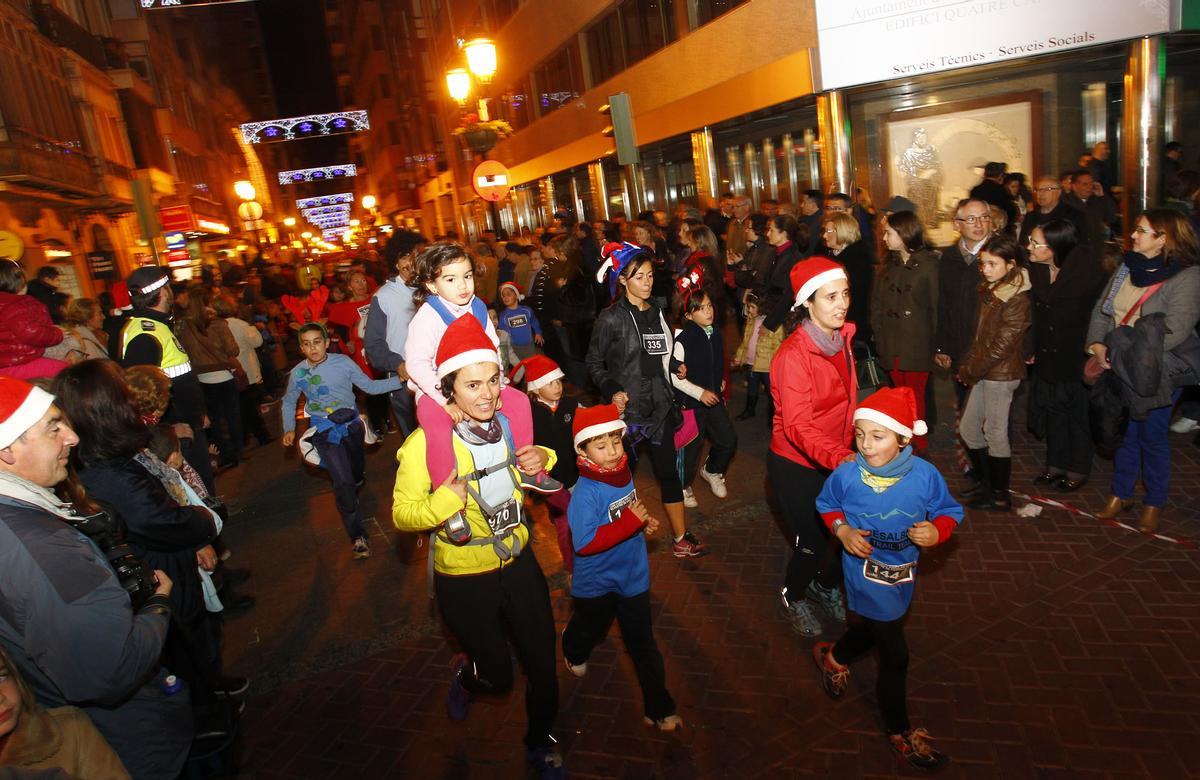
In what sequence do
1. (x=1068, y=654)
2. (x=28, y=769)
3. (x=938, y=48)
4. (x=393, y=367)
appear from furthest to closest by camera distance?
(x=938, y=48), (x=393, y=367), (x=1068, y=654), (x=28, y=769)

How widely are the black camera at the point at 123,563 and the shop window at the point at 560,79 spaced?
21.5 metres

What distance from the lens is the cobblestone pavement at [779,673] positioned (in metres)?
3.41

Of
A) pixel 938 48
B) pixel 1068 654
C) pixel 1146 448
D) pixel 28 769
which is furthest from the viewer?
pixel 938 48

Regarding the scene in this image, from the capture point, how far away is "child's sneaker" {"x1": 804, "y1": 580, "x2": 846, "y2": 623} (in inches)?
175

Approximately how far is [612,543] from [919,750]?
5.28 feet

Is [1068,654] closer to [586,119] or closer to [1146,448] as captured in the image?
[1146,448]

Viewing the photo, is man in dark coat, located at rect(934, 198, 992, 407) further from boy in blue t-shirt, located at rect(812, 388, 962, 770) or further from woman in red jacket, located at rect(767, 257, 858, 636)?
boy in blue t-shirt, located at rect(812, 388, 962, 770)

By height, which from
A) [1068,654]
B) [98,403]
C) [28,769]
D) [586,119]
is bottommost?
[1068,654]

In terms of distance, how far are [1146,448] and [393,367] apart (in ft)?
18.5

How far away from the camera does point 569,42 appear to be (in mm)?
22047

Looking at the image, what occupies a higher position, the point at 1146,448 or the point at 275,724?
the point at 1146,448

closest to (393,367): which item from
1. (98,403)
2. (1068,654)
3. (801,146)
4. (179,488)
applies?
(179,488)

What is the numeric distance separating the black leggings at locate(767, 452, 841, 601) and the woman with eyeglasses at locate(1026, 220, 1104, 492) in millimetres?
2528

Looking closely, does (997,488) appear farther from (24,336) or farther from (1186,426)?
(24,336)
